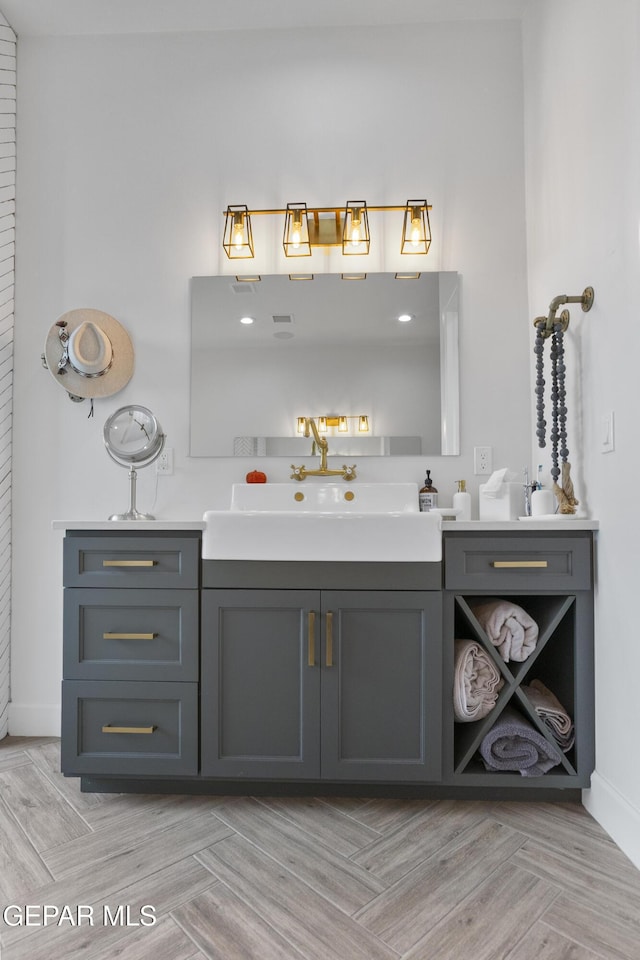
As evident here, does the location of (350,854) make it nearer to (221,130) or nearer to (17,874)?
(17,874)

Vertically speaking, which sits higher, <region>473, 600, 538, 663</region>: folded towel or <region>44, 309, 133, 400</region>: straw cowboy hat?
<region>44, 309, 133, 400</region>: straw cowboy hat

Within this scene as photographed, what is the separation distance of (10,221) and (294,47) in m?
1.37

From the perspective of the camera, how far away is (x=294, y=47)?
8.18 feet

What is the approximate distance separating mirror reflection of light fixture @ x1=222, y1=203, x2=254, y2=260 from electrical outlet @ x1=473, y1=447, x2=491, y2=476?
1.22 metres

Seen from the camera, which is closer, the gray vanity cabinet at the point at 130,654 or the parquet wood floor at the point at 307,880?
the parquet wood floor at the point at 307,880

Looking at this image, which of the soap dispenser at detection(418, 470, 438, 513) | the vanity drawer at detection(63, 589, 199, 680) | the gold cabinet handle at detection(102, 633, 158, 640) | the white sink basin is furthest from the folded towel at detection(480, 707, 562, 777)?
the gold cabinet handle at detection(102, 633, 158, 640)

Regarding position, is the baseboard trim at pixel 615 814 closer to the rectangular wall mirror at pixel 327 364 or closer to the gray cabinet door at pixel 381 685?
the gray cabinet door at pixel 381 685

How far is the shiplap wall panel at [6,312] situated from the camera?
8.03 feet

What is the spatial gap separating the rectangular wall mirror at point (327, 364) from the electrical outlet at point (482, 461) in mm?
92

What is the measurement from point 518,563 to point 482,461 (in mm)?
678

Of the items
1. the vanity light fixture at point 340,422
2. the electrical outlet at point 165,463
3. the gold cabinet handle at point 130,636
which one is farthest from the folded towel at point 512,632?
the electrical outlet at point 165,463

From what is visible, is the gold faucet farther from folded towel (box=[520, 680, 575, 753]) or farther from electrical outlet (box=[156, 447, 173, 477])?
folded towel (box=[520, 680, 575, 753])

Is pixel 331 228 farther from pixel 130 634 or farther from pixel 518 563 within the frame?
pixel 130 634

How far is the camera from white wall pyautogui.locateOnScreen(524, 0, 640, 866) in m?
1.56
